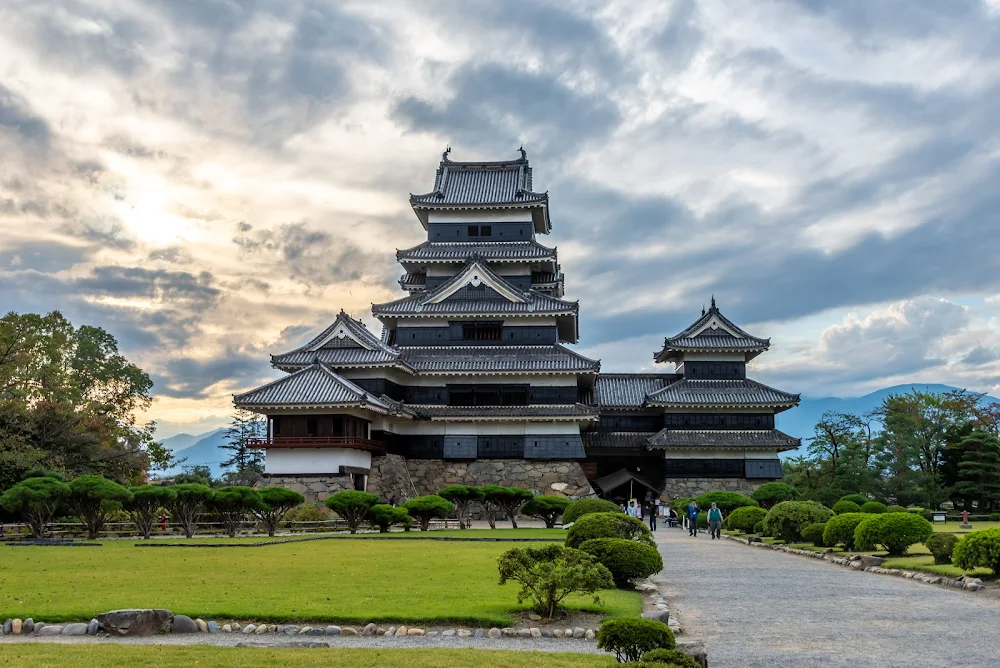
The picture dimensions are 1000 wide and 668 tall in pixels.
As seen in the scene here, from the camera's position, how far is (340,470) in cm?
4584

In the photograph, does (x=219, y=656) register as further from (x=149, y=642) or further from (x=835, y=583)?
(x=835, y=583)

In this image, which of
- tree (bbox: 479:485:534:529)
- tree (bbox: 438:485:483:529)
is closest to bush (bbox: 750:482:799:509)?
tree (bbox: 479:485:534:529)

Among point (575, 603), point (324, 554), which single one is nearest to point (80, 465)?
point (324, 554)

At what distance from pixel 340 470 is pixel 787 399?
29028mm

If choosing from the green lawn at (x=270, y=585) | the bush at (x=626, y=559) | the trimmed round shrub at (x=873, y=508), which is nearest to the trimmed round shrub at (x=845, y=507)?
the trimmed round shrub at (x=873, y=508)

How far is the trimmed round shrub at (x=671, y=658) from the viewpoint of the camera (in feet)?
29.3

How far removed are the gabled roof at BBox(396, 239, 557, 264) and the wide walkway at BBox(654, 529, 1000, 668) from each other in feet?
117

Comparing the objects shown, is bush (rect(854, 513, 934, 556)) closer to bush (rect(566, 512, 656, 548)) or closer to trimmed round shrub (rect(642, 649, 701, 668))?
bush (rect(566, 512, 656, 548))

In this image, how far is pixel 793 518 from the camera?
33.9 m

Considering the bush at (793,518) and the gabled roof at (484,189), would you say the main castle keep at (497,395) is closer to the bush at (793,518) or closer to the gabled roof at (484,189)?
the gabled roof at (484,189)

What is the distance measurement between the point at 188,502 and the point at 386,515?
26.1 ft

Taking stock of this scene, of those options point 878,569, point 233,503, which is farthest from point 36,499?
point 878,569

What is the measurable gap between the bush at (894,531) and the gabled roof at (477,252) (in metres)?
34.4

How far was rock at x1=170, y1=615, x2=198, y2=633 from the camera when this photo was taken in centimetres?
1391
